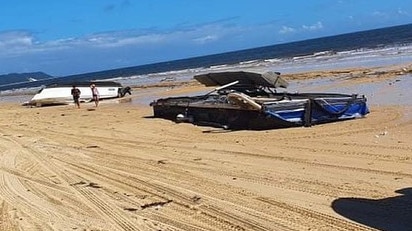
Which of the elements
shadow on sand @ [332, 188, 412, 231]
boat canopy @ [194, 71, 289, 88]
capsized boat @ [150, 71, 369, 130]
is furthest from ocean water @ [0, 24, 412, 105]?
shadow on sand @ [332, 188, 412, 231]

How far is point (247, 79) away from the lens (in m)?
19.6

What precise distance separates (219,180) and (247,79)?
33.1 ft

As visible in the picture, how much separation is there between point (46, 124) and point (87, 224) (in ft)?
55.0

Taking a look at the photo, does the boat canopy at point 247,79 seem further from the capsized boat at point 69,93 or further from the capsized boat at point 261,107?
the capsized boat at point 69,93

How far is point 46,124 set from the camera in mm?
23750

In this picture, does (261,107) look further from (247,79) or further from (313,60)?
(313,60)

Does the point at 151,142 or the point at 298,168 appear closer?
the point at 298,168

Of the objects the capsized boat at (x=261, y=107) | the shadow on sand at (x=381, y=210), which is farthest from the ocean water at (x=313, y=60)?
the shadow on sand at (x=381, y=210)

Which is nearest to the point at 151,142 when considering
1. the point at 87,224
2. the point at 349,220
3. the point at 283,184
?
the point at 283,184

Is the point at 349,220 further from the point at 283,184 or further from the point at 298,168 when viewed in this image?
the point at 298,168

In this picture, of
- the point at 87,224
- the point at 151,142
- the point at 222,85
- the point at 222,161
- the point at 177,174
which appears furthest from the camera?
the point at 222,85

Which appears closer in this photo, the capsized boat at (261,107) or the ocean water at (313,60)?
the capsized boat at (261,107)

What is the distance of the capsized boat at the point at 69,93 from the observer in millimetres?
38219

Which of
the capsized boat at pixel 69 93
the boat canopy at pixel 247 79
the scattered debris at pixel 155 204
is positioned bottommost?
the capsized boat at pixel 69 93
